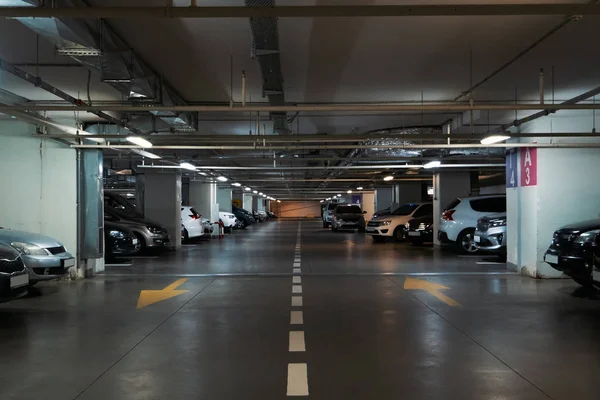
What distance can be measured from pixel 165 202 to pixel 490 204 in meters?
12.0

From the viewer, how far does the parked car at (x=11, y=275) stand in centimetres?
704

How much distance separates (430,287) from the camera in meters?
10.0

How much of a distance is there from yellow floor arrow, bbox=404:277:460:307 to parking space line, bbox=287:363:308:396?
13.1 ft

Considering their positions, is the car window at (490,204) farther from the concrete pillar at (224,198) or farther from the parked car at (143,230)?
the concrete pillar at (224,198)

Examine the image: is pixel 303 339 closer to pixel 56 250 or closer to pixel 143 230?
pixel 56 250

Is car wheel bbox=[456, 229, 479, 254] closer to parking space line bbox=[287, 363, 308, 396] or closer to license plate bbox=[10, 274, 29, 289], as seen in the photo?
parking space line bbox=[287, 363, 308, 396]

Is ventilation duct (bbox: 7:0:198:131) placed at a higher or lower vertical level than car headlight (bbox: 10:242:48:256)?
higher

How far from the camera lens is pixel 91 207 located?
1191 centimetres

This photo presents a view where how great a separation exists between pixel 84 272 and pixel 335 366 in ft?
27.9

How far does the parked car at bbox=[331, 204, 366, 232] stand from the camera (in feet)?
106

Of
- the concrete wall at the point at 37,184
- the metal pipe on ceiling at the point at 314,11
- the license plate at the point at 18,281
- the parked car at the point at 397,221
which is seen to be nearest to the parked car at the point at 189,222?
the parked car at the point at 397,221

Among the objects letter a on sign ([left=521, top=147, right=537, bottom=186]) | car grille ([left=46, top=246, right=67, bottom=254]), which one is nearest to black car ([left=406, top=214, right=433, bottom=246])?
letter a on sign ([left=521, top=147, right=537, bottom=186])

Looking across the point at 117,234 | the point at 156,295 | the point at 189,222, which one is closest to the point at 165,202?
the point at 189,222

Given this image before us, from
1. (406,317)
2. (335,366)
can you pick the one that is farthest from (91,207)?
(335,366)
